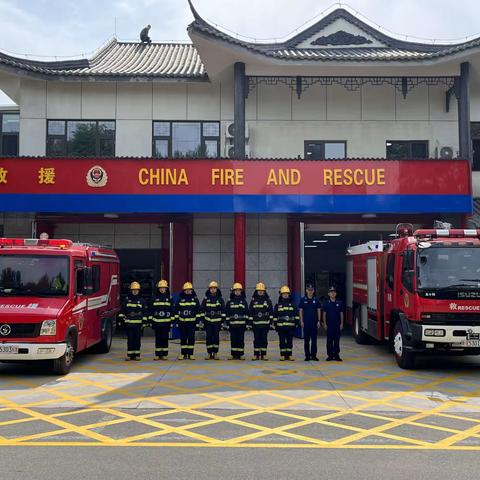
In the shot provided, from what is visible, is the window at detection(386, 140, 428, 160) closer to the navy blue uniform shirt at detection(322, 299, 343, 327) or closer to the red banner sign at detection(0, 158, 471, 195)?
the red banner sign at detection(0, 158, 471, 195)

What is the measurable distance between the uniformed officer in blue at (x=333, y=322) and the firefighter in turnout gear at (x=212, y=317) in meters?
2.44

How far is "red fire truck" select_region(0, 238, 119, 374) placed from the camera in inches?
384

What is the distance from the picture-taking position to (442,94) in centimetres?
1905

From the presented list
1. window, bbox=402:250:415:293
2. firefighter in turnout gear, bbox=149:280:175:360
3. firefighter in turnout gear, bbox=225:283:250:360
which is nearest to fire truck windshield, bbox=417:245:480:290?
window, bbox=402:250:415:293

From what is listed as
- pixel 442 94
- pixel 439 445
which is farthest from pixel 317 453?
pixel 442 94

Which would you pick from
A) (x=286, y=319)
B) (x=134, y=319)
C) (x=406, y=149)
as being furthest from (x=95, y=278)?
(x=406, y=149)

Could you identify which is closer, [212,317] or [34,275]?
[34,275]

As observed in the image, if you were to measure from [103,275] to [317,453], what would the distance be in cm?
852

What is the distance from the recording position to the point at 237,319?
12.2 metres

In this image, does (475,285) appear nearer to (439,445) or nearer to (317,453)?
(439,445)

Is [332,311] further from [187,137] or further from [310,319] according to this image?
[187,137]

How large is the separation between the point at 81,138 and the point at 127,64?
13.1 feet

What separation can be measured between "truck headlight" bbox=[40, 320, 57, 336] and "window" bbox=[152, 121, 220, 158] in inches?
406

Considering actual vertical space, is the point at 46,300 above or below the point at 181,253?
below
